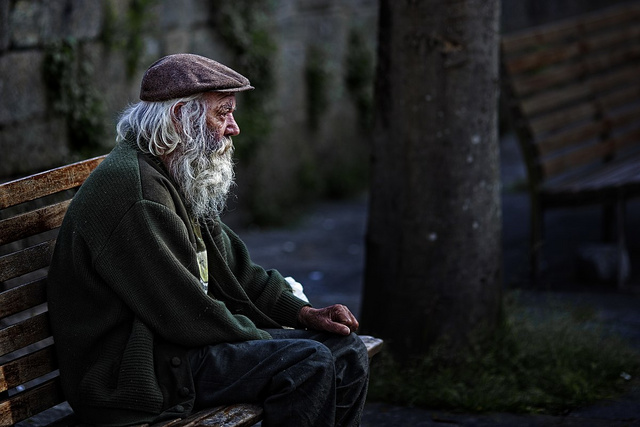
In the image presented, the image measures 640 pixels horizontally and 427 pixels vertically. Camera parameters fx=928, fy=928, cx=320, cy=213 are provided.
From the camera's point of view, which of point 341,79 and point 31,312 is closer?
point 31,312

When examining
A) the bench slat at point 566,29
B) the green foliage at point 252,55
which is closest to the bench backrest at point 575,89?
the bench slat at point 566,29

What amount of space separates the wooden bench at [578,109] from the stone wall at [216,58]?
2399 mm

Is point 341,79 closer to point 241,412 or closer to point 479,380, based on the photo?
point 479,380

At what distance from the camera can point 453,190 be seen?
388 cm

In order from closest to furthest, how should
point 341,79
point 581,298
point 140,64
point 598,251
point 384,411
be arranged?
1. point 384,411
2. point 581,298
3. point 598,251
4. point 140,64
5. point 341,79

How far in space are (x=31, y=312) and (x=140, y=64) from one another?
1995 mm

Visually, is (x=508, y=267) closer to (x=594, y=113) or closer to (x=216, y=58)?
(x=594, y=113)

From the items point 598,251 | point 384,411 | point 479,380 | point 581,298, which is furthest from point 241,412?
point 598,251

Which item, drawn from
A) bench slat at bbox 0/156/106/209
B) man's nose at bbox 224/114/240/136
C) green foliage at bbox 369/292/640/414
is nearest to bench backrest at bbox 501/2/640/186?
green foliage at bbox 369/292/640/414

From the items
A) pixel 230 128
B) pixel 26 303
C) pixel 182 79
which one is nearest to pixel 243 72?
pixel 230 128

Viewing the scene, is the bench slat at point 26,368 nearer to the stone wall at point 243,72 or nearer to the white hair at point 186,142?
the white hair at point 186,142

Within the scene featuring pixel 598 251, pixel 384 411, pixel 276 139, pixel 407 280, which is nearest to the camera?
pixel 384 411

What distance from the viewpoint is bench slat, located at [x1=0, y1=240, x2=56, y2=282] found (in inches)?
103

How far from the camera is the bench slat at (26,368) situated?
99.8 inches
